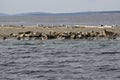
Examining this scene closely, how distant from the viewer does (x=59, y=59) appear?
37.7 m

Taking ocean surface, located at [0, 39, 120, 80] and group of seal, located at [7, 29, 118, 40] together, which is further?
group of seal, located at [7, 29, 118, 40]

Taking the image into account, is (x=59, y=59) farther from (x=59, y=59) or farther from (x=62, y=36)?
(x=62, y=36)

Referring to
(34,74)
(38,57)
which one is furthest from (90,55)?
(34,74)

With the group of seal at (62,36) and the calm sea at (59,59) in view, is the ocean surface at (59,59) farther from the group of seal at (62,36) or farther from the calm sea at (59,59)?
the group of seal at (62,36)

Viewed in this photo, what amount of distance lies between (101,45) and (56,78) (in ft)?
69.7

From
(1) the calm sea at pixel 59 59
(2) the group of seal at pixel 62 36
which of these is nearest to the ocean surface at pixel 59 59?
(1) the calm sea at pixel 59 59

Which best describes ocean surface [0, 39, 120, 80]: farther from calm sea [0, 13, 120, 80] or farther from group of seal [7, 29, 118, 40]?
group of seal [7, 29, 118, 40]

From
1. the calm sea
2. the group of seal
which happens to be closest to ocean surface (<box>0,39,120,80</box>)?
the calm sea

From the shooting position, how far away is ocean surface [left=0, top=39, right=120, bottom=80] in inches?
1150

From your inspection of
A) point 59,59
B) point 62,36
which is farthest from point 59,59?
point 62,36

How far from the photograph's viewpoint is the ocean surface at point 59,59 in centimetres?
2922

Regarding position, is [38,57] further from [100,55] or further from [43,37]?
[43,37]

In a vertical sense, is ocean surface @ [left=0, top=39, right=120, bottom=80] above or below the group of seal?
below

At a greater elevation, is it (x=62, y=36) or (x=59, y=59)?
(x=62, y=36)
